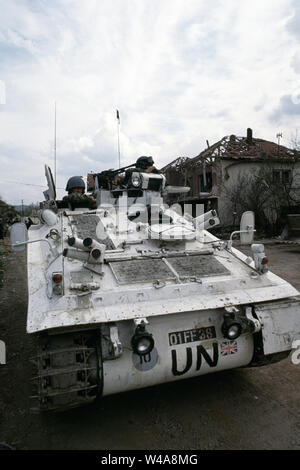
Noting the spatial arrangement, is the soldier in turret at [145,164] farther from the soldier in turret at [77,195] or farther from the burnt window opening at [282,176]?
the burnt window opening at [282,176]

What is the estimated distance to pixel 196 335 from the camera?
12.1 ft

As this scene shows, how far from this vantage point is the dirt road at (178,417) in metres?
3.37

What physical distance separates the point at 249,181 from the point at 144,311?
2046 cm

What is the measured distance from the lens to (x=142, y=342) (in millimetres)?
3262

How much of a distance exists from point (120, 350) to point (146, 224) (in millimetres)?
2303

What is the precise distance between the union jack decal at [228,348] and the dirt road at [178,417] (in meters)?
0.66

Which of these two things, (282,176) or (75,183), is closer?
(75,183)

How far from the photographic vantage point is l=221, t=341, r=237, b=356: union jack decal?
3762 millimetres

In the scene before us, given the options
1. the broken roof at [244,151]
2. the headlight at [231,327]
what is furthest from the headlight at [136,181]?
the broken roof at [244,151]

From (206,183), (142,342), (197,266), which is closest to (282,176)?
(206,183)

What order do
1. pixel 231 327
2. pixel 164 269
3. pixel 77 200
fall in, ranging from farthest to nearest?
pixel 77 200 < pixel 164 269 < pixel 231 327

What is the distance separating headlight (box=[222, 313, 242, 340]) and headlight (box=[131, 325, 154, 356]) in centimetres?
81

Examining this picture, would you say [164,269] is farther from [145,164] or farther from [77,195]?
[145,164]
